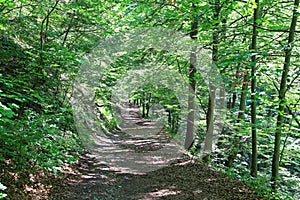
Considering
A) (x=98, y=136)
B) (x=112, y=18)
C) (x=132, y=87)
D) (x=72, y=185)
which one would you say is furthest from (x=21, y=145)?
(x=132, y=87)

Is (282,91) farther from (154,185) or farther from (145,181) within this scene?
(145,181)

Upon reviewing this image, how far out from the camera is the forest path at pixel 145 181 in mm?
6430

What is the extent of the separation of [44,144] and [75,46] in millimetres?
4181

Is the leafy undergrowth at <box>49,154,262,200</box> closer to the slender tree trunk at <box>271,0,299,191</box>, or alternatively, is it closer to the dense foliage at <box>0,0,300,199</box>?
the dense foliage at <box>0,0,300,199</box>

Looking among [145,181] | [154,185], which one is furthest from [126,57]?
[154,185]

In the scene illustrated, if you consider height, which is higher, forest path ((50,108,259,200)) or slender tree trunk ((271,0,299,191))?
slender tree trunk ((271,0,299,191))

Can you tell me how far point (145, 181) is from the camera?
8.03 m

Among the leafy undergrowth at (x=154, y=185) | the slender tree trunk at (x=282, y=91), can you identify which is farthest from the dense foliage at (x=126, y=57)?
the leafy undergrowth at (x=154, y=185)

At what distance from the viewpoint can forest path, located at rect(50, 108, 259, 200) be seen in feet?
21.1

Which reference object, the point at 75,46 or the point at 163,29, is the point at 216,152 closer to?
the point at 163,29

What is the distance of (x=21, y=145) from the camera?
14.6 ft

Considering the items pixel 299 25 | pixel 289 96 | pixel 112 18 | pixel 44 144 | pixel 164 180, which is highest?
pixel 112 18

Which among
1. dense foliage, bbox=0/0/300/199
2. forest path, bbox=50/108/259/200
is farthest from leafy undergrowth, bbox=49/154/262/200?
dense foliage, bbox=0/0/300/199

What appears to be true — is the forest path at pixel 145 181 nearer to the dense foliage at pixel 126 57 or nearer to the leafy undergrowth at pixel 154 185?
the leafy undergrowth at pixel 154 185
